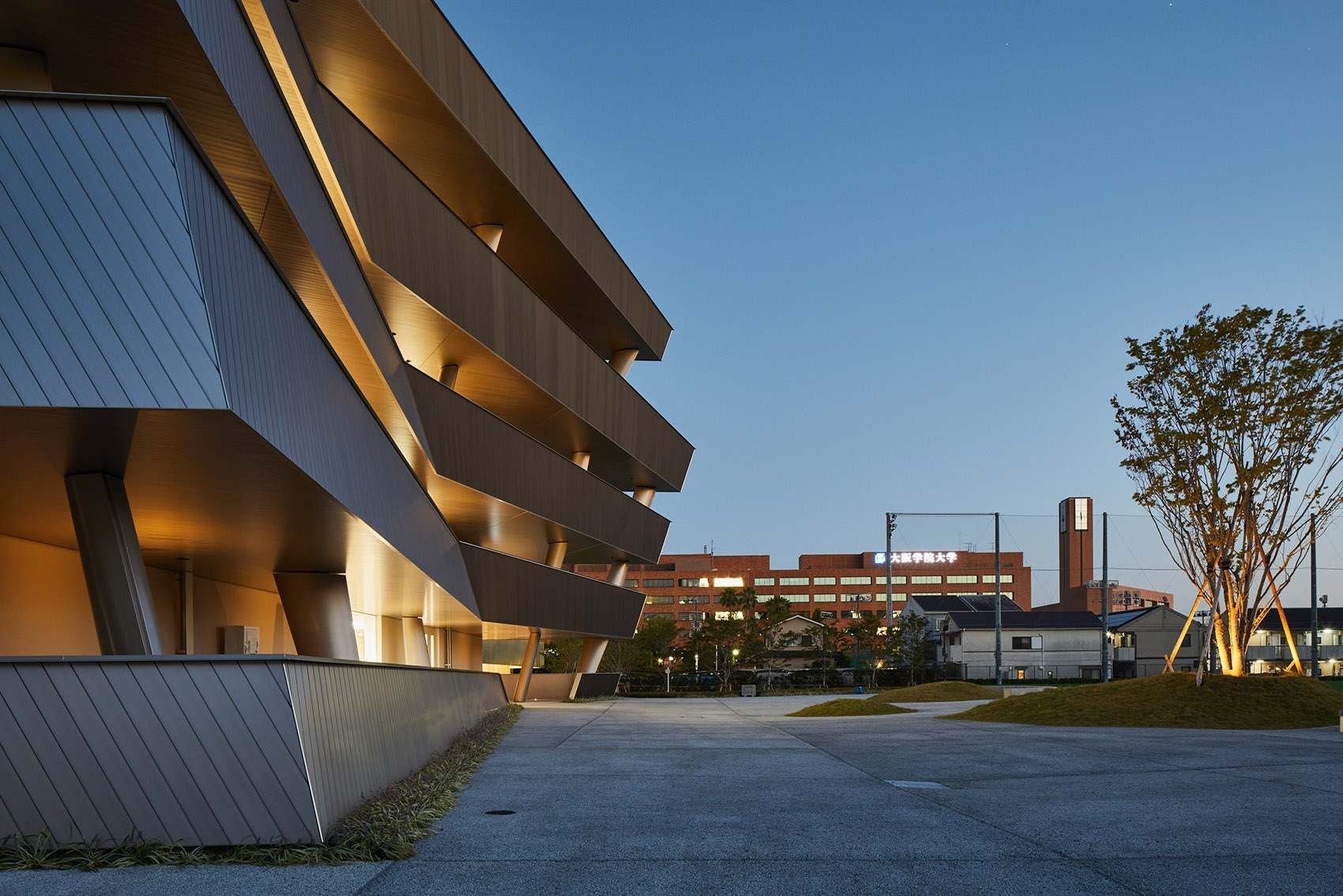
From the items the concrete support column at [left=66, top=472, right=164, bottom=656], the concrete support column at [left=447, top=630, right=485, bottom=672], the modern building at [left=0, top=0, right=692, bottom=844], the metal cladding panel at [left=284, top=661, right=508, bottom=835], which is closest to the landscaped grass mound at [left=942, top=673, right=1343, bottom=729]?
the modern building at [left=0, top=0, right=692, bottom=844]

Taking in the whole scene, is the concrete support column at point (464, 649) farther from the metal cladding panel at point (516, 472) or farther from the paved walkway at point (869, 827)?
the paved walkway at point (869, 827)

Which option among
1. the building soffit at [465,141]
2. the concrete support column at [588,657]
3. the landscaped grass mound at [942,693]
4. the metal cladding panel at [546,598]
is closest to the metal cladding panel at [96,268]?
the building soffit at [465,141]

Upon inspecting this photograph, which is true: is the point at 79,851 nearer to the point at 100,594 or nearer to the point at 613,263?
the point at 100,594

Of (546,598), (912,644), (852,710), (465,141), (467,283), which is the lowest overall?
(852,710)

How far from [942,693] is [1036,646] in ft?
141

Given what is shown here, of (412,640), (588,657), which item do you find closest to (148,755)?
(412,640)

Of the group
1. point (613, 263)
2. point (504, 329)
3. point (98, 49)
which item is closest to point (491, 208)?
point (504, 329)

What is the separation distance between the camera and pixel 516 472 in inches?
1072

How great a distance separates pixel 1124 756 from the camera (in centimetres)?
1493

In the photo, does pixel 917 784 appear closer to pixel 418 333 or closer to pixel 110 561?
pixel 110 561

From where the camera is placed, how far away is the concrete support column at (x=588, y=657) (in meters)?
45.5

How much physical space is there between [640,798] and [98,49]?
9.08 m

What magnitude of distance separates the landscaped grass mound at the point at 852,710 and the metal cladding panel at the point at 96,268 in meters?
26.0

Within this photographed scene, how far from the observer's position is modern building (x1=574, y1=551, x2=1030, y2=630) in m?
154
